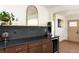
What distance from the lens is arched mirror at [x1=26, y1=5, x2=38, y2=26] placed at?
46.3 inches

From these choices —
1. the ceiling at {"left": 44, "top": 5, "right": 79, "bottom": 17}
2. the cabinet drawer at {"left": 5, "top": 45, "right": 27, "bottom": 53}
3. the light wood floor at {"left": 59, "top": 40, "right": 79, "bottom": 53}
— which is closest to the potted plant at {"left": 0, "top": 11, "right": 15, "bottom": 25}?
the cabinet drawer at {"left": 5, "top": 45, "right": 27, "bottom": 53}

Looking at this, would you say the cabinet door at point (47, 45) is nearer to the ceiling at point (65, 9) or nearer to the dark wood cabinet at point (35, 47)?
the dark wood cabinet at point (35, 47)

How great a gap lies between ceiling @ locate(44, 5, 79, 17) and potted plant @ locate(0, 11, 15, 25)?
412 millimetres

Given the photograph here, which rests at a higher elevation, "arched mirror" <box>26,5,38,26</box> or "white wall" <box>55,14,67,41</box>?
"arched mirror" <box>26,5,38,26</box>

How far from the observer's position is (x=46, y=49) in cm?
123

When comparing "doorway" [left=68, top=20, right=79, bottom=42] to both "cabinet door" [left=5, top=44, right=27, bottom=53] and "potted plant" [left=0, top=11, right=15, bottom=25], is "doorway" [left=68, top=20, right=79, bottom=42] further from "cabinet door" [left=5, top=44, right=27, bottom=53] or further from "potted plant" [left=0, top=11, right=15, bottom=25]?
"potted plant" [left=0, top=11, right=15, bottom=25]

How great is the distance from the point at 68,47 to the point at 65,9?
0.39m

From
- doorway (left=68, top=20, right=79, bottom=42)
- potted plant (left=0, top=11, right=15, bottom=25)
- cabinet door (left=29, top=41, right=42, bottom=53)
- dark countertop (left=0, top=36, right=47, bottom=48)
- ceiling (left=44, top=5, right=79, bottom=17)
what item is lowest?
cabinet door (left=29, top=41, right=42, bottom=53)

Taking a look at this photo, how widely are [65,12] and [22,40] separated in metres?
0.55

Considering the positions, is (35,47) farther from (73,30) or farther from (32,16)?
(73,30)

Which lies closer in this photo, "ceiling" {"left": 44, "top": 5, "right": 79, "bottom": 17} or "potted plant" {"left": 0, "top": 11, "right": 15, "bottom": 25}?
"ceiling" {"left": 44, "top": 5, "right": 79, "bottom": 17}

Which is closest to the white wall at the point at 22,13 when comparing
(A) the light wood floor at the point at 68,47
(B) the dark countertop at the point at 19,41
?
(B) the dark countertop at the point at 19,41

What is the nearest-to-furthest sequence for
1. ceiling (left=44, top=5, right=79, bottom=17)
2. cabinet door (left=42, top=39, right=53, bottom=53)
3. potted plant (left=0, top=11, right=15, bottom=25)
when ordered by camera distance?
1. ceiling (left=44, top=5, right=79, bottom=17)
2. potted plant (left=0, top=11, right=15, bottom=25)
3. cabinet door (left=42, top=39, right=53, bottom=53)

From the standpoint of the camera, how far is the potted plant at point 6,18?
3.75ft
